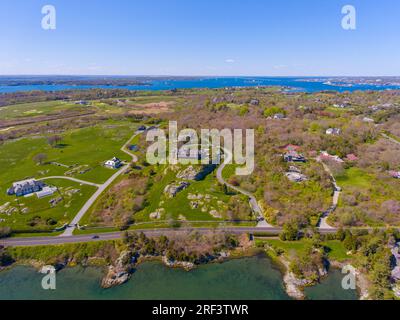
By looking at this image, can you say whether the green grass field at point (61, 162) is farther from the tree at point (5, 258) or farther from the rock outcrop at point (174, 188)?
the rock outcrop at point (174, 188)

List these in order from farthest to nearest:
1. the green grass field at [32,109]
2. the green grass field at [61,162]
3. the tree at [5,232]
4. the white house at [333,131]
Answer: the green grass field at [32,109]
the white house at [333,131]
the green grass field at [61,162]
the tree at [5,232]

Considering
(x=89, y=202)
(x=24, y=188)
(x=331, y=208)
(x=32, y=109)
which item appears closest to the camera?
(x=331, y=208)

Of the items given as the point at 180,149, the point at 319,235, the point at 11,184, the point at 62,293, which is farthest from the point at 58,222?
the point at 319,235

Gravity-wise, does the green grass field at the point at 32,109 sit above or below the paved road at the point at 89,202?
above

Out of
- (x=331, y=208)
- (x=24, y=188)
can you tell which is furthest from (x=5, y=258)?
(x=331, y=208)

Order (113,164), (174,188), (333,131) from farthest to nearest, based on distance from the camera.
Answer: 1. (333,131)
2. (113,164)
3. (174,188)

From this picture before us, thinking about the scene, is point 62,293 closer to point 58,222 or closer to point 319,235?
point 58,222

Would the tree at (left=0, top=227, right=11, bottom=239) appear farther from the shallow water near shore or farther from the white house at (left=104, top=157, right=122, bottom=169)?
the white house at (left=104, top=157, right=122, bottom=169)

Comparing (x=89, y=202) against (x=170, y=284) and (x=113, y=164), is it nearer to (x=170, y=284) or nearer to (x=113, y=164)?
(x=113, y=164)

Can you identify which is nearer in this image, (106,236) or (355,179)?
(106,236)

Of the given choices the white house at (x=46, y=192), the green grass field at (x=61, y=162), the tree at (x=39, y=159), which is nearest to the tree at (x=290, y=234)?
the green grass field at (x=61, y=162)

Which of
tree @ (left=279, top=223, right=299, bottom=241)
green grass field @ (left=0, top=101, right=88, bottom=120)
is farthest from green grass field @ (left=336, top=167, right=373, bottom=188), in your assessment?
green grass field @ (left=0, top=101, right=88, bottom=120)
